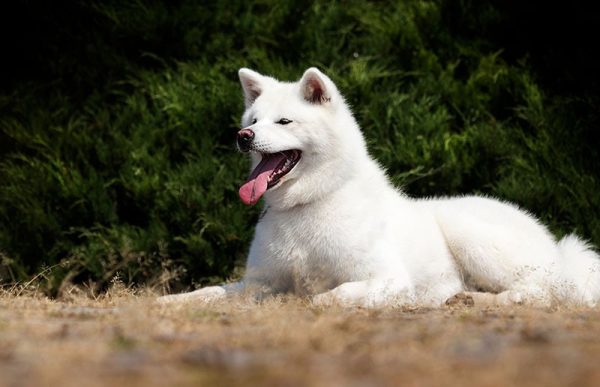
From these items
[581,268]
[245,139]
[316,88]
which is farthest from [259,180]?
[581,268]

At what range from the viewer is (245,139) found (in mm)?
4969

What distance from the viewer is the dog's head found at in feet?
16.7

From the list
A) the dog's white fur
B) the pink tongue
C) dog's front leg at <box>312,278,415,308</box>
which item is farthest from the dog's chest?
the pink tongue

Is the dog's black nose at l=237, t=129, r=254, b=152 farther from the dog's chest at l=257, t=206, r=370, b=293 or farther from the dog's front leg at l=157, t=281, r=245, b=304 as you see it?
the dog's front leg at l=157, t=281, r=245, b=304

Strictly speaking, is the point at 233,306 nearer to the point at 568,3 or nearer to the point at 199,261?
the point at 199,261

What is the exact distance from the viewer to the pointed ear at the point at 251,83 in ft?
18.2

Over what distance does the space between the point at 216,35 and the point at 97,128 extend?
1.28 meters

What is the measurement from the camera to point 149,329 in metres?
3.26

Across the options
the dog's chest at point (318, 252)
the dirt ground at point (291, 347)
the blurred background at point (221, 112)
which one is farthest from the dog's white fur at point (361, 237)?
the blurred background at point (221, 112)

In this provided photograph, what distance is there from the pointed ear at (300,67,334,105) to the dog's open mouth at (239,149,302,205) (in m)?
0.35

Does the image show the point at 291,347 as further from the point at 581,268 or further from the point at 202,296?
the point at 581,268

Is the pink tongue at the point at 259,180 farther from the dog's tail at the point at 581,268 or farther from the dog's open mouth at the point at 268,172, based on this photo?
the dog's tail at the point at 581,268

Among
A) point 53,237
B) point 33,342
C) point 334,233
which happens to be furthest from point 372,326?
point 53,237

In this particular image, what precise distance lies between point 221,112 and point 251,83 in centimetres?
161
